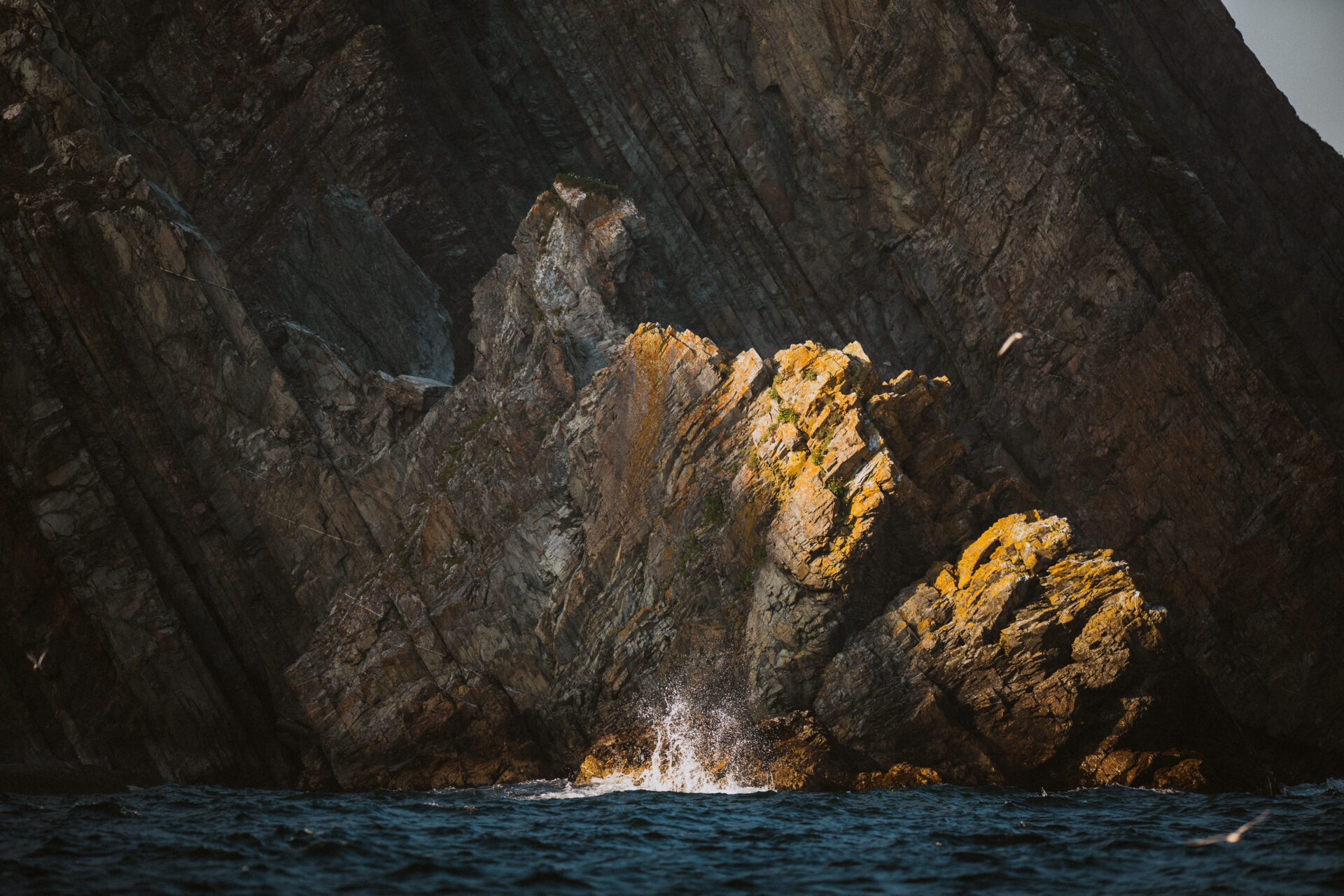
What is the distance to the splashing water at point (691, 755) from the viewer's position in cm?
2625

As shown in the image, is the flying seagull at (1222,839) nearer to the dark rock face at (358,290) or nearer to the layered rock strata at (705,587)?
the layered rock strata at (705,587)

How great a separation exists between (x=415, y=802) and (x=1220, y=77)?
4590cm

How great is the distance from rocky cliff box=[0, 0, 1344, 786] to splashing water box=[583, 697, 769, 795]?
96 cm

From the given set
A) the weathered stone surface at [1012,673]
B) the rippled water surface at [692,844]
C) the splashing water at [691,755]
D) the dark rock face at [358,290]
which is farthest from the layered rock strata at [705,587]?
the dark rock face at [358,290]

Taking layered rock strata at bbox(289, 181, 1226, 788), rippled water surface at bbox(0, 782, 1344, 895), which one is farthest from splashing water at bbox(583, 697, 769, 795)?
rippled water surface at bbox(0, 782, 1344, 895)

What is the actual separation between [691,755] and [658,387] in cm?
1163

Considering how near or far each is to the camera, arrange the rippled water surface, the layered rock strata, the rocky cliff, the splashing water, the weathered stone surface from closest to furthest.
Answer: the rippled water surface
the weathered stone surface
the layered rock strata
the splashing water
the rocky cliff

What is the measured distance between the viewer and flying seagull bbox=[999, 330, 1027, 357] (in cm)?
3981

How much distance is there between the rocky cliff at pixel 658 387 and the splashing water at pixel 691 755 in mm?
960

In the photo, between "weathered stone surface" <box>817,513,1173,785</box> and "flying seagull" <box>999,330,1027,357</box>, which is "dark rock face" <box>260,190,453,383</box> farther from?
"weathered stone surface" <box>817,513,1173,785</box>

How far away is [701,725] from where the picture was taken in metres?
27.6

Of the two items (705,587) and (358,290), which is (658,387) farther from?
(358,290)

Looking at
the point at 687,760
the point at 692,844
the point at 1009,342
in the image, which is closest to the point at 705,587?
the point at 687,760

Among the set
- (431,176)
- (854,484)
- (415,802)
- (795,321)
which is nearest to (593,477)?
(854,484)
